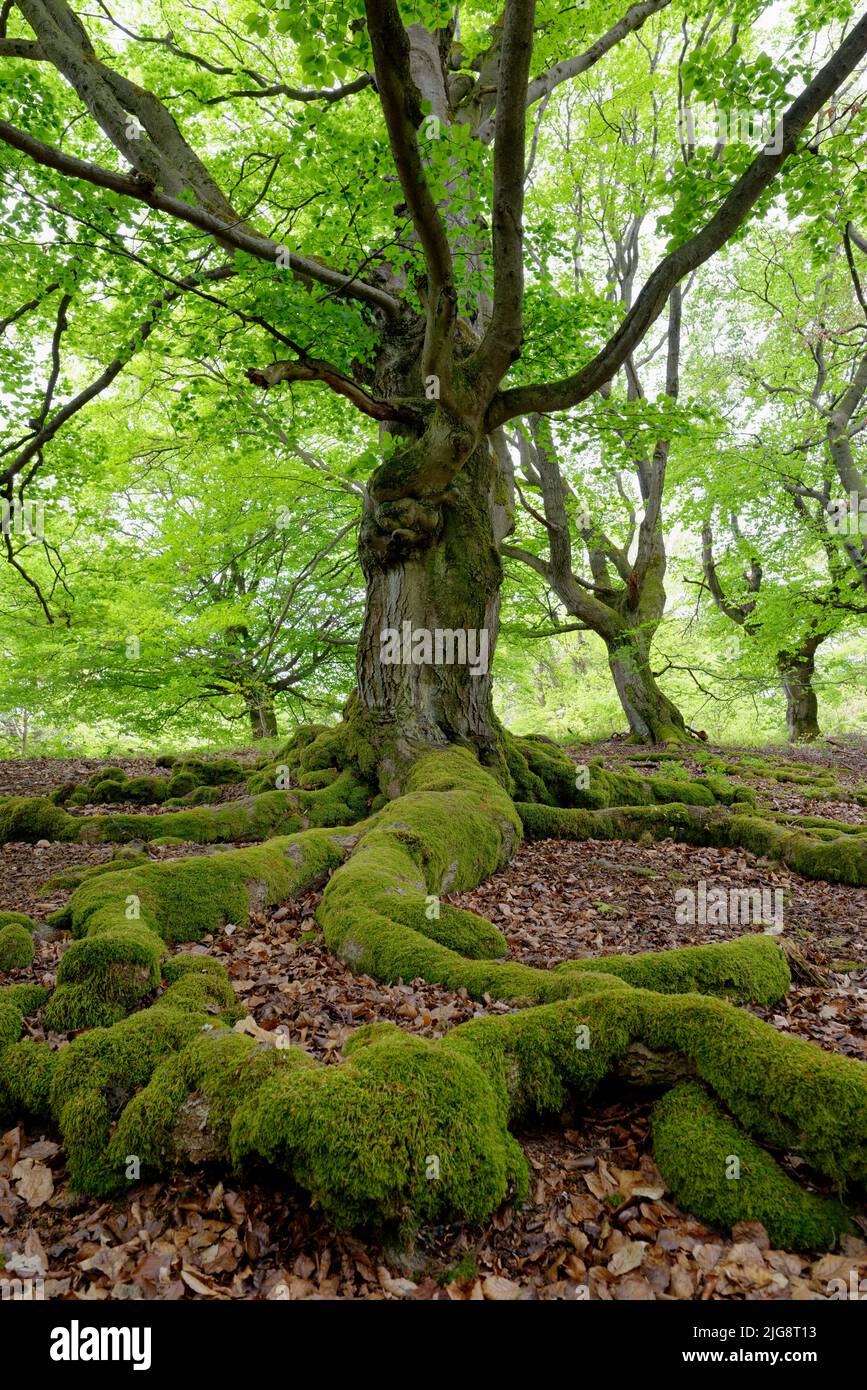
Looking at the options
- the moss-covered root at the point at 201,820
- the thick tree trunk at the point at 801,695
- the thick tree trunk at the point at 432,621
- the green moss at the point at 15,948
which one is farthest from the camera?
the thick tree trunk at the point at 801,695

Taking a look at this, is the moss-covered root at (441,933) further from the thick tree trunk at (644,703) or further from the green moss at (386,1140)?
the thick tree trunk at (644,703)

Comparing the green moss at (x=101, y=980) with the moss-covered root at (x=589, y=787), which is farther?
the moss-covered root at (x=589, y=787)

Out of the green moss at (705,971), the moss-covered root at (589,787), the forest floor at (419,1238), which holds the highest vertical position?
the moss-covered root at (589,787)

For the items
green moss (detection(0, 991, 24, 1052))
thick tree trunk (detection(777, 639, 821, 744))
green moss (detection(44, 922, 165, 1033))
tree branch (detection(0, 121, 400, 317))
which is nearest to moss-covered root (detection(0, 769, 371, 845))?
green moss (detection(44, 922, 165, 1033))

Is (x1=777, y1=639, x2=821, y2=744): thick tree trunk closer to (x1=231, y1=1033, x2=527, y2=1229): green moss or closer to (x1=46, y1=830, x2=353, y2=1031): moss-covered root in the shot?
(x1=46, y1=830, x2=353, y2=1031): moss-covered root

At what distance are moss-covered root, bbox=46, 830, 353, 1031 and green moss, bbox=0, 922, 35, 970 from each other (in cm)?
31

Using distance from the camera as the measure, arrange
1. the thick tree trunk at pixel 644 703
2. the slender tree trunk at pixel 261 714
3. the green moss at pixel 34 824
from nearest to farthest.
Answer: the green moss at pixel 34 824 < the thick tree trunk at pixel 644 703 < the slender tree trunk at pixel 261 714

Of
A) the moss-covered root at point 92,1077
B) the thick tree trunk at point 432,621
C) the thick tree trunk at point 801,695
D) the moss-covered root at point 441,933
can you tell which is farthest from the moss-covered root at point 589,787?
the thick tree trunk at point 801,695

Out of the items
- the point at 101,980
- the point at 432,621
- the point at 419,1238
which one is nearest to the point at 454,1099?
the point at 419,1238

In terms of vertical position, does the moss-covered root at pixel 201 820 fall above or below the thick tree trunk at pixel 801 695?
below

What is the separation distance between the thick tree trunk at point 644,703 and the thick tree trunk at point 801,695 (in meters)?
5.35

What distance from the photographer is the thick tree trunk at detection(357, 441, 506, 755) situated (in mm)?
7773

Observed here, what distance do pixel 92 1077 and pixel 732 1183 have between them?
2.61 meters

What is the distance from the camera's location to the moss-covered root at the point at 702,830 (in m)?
7.06
